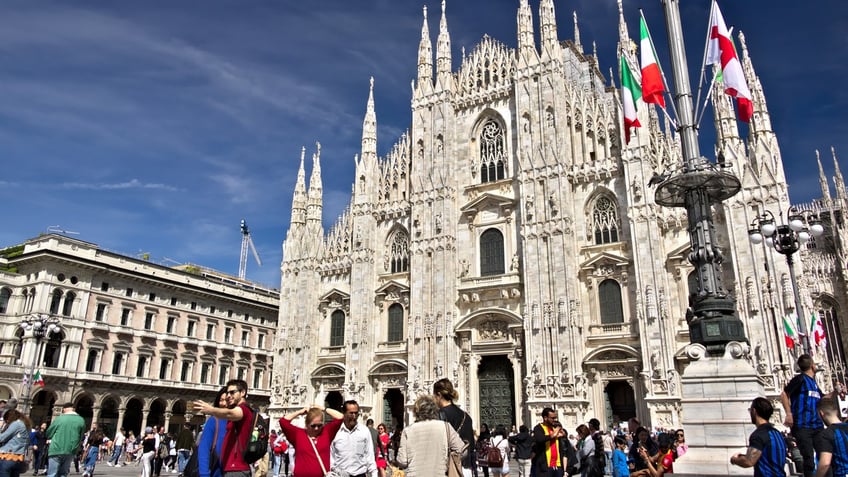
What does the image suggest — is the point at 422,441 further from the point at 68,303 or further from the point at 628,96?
the point at 68,303

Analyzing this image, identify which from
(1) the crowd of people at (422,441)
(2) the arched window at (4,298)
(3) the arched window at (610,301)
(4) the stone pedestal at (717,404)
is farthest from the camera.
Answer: (2) the arched window at (4,298)

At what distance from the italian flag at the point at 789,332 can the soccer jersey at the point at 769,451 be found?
1720cm

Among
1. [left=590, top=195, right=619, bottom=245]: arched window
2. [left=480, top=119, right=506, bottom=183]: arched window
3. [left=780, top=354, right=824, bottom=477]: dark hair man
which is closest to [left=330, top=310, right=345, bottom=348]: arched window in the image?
[left=480, top=119, right=506, bottom=183]: arched window

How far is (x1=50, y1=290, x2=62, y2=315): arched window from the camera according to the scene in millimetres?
37241

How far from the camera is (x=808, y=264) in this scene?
3988cm

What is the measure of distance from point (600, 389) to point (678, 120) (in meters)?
14.4

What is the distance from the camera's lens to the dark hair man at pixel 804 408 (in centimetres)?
760

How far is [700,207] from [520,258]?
619 inches

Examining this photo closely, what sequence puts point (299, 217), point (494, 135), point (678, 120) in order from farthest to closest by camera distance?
point (299, 217)
point (494, 135)
point (678, 120)

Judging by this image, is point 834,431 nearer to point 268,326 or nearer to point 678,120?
point 678,120

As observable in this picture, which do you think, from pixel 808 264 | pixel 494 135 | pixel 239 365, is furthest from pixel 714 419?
pixel 239 365

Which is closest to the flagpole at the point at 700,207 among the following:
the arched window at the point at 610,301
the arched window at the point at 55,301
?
the arched window at the point at 610,301

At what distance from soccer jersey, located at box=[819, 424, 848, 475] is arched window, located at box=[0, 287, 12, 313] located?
42.5m

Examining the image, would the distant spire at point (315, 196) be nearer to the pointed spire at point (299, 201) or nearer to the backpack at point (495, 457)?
the pointed spire at point (299, 201)
